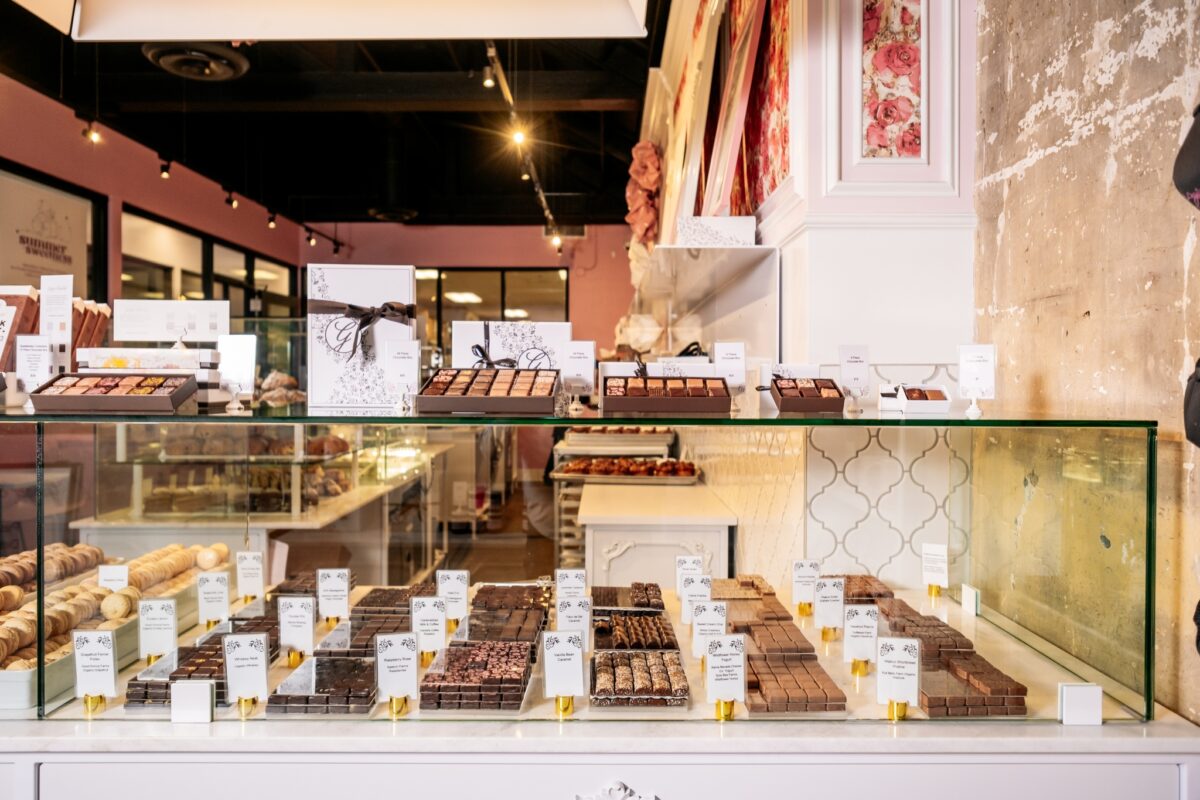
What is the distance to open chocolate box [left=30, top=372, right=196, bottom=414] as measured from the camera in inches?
61.2

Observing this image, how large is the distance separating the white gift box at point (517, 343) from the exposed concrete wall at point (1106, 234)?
3.56 ft

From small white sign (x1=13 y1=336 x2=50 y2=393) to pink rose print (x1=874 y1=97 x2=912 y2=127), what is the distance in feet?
6.87

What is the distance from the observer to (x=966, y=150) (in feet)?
7.30

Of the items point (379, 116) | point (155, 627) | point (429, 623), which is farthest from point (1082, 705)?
point (379, 116)

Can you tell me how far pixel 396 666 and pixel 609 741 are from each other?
42 cm

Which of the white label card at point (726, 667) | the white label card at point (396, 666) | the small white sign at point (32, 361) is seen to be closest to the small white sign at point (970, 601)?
the white label card at point (726, 667)

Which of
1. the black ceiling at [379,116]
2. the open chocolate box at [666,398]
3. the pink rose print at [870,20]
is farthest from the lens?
the black ceiling at [379,116]

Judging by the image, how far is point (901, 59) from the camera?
7.30ft

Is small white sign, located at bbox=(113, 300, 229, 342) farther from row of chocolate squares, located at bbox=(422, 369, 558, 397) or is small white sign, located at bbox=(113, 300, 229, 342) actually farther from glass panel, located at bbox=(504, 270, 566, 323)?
glass panel, located at bbox=(504, 270, 566, 323)

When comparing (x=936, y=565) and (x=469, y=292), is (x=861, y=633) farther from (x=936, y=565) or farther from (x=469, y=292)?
(x=469, y=292)

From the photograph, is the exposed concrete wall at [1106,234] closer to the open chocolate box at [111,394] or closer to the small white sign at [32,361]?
the open chocolate box at [111,394]

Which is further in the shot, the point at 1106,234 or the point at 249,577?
the point at 249,577

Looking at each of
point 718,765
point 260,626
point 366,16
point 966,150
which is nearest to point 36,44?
point 366,16

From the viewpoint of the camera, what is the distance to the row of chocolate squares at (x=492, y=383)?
1.64 m
